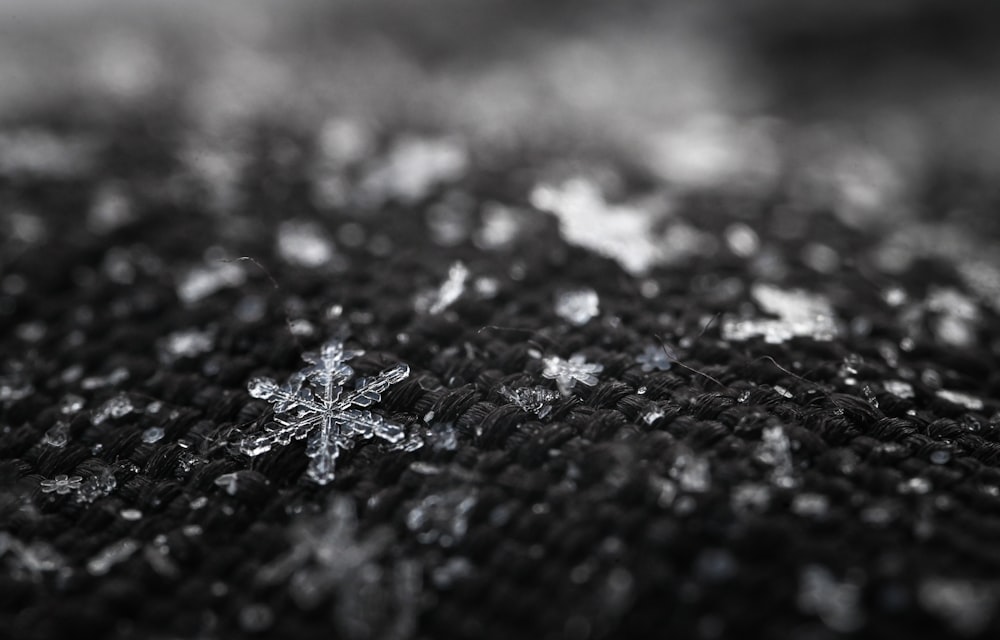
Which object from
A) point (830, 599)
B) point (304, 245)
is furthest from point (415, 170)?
point (830, 599)

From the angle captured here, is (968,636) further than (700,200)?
No

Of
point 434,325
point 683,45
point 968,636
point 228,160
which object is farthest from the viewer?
point 683,45

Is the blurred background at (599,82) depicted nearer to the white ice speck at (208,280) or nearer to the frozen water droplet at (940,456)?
the white ice speck at (208,280)

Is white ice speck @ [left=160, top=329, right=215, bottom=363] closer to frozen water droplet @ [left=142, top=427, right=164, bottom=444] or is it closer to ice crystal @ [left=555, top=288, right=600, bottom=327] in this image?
frozen water droplet @ [left=142, top=427, right=164, bottom=444]

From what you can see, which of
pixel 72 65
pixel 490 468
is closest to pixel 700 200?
pixel 490 468

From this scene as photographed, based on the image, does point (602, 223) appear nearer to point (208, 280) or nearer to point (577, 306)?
point (577, 306)

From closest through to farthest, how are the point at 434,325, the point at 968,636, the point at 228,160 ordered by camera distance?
1. the point at 968,636
2. the point at 434,325
3. the point at 228,160

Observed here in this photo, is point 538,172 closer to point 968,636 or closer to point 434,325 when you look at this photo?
point 434,325
